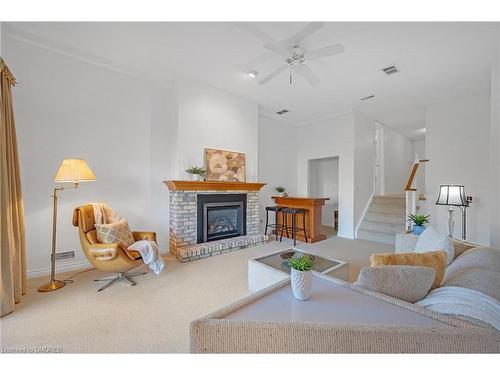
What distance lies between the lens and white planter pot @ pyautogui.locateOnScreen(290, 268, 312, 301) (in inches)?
49.8

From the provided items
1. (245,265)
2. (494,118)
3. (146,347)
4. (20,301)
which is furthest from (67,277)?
(494,118)

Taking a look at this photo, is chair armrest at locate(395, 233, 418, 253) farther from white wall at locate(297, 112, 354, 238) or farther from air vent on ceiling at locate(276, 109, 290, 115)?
air vent on ceiling at locate(276, 109, 290, 115)

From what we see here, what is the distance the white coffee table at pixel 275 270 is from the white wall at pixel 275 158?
2941 mm

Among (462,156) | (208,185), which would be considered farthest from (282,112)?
(462,156)

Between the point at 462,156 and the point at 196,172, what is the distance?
5.24 m

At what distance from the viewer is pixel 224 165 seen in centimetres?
427

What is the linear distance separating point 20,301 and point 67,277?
620 mm

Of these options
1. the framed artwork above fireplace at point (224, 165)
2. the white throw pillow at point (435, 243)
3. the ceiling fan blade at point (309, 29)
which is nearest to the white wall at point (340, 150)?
the framed artwork above fireplace at point (224, 165)

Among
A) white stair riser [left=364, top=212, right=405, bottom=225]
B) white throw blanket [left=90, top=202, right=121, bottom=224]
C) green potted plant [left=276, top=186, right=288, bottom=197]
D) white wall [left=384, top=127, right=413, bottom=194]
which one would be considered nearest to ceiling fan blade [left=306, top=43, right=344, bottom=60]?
white throw blanket [left=90, top=202, right=121, bottom=224]

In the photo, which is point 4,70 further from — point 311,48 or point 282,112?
point 282,112

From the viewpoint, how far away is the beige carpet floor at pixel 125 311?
5.29ft

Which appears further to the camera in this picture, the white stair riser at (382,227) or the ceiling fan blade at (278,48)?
the white stair riser at (382,227)

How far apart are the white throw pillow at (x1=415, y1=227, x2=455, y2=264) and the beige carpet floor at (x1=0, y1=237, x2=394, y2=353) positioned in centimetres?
130

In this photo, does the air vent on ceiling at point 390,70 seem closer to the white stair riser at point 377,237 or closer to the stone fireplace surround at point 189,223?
the stone fireplace surround at point 189,223
